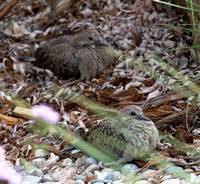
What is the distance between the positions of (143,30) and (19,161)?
264cm

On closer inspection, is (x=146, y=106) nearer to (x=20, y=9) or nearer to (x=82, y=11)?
(x=82, y=11)

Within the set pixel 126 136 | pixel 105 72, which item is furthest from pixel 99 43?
pixel 126 136

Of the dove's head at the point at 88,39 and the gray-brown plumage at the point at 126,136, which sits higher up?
the dove's head at the point at 88,39

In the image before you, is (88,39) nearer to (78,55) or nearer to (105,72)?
(78,55)

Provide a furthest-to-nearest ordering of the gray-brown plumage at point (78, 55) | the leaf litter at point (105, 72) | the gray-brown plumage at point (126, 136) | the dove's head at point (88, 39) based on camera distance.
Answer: the dove's head at point (88, 39) < the gray-brown plumage at point (78, 55) < the leaf litter at point (105, 72) < the gray-brown plumage at point (126, 136)

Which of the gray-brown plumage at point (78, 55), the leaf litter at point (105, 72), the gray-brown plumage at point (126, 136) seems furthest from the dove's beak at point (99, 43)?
the gray-brown plumage at point (126, 136)

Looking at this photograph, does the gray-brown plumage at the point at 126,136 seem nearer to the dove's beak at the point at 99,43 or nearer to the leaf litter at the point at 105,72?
the leaf litter at the point at 105,72

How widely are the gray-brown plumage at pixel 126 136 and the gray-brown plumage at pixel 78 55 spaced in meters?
1.76

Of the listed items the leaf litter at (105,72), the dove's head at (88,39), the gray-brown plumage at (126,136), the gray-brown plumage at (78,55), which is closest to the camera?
the gray-brown plumage at (126,136)

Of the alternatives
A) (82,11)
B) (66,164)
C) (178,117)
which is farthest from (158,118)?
(82,11)

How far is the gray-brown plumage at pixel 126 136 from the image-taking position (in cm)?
309

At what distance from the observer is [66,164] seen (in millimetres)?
3223

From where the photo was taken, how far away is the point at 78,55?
17.1 feet

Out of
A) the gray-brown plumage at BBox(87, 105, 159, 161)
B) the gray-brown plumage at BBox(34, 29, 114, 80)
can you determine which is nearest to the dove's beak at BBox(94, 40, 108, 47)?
the gray-brown plumage at BBox(34, 29, 114, 80)
